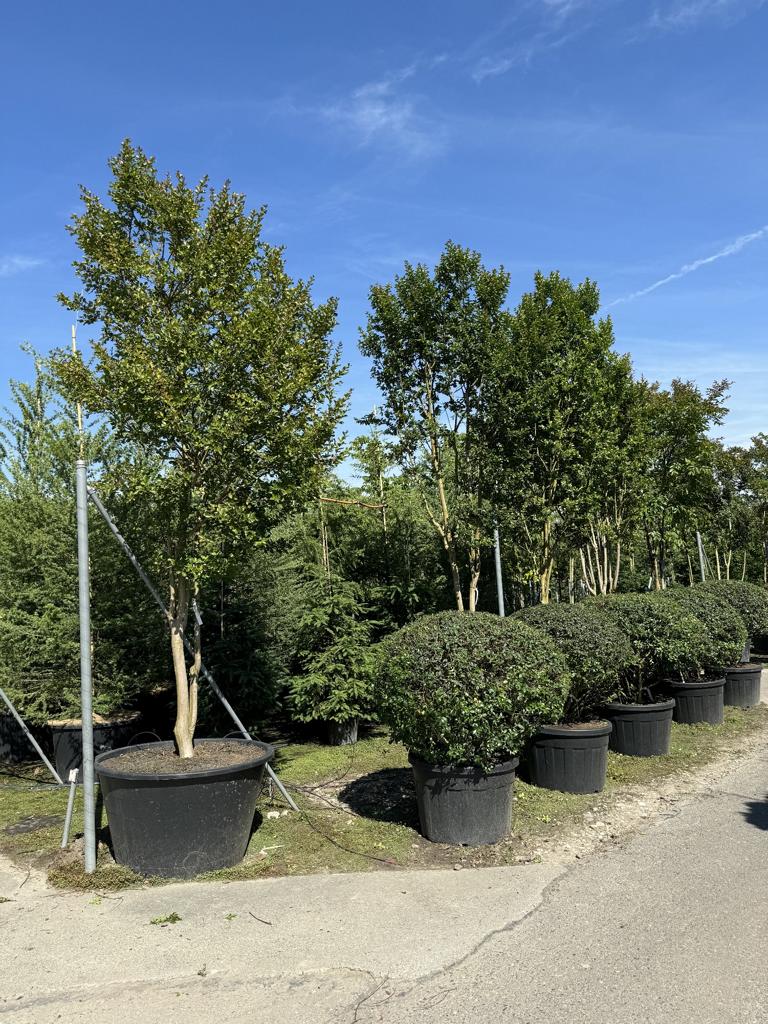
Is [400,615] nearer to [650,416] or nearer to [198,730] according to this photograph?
[198,730]

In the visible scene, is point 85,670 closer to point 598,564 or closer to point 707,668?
point 707,668

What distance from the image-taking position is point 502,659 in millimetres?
5043

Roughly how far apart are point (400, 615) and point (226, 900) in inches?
271

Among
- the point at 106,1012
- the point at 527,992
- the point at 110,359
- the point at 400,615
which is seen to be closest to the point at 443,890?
the point at 527,992

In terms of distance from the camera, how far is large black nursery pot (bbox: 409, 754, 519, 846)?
4883mm

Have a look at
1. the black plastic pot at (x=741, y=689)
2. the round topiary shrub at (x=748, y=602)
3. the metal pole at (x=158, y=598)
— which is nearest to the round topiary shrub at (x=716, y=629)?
the black plastic pot at (x=741, y=689)

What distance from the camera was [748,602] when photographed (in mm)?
11633

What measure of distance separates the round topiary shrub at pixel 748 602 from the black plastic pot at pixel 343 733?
242 inches

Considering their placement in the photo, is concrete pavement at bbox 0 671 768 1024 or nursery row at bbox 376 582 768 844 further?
nursery row at bbox 376 582 768 844

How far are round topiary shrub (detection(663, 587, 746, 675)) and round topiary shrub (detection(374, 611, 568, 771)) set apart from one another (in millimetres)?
3995

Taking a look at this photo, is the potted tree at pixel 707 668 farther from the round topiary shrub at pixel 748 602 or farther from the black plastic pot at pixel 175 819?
the black plastic pot at pixel 175 819

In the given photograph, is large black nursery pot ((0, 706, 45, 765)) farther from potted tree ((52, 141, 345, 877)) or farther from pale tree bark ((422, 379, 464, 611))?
pale tree bark ((422, 379, 464, 611))

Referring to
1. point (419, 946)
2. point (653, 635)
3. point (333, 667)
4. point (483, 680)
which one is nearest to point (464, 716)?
point (483, 680)

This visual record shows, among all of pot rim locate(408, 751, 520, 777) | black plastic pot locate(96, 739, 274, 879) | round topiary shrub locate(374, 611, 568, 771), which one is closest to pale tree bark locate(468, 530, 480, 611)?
round topiary shrub locate(374, 611, 568, 771)
